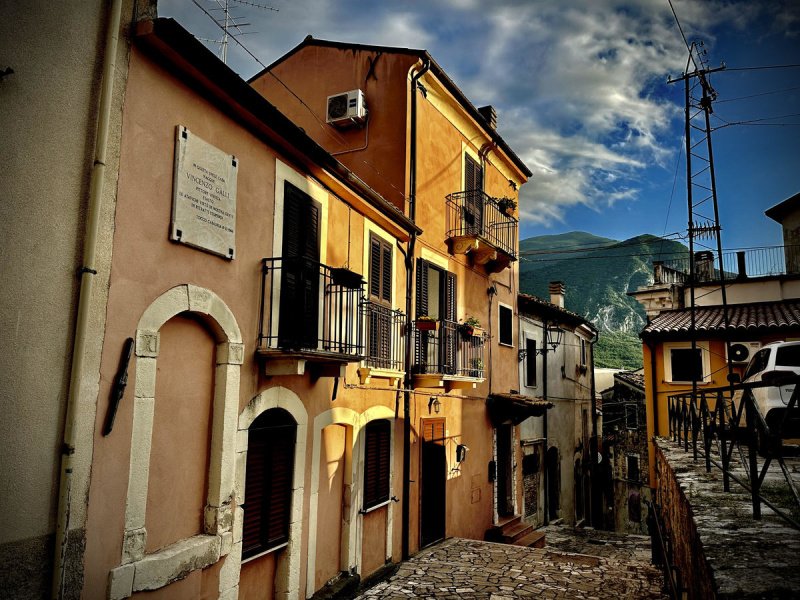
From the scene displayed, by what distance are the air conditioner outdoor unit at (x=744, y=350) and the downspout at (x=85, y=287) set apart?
1970cm

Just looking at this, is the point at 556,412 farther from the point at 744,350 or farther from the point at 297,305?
the point at 297,305

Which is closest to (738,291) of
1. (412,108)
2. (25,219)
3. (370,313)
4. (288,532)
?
(412,108)

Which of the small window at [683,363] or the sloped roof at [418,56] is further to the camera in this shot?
the small window at [683,363]

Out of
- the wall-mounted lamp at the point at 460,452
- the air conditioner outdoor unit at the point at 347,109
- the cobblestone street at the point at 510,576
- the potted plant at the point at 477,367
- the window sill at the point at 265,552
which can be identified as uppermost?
the air conditioner outdoor unit at the point at 347,109

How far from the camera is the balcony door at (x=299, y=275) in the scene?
26.9 ft

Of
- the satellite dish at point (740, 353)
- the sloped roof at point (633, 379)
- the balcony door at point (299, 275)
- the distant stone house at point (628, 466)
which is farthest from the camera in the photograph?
the sloped roof at point (633, 379)

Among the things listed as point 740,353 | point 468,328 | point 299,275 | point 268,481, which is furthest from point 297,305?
point 740,353

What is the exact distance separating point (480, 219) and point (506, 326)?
419 centimetres

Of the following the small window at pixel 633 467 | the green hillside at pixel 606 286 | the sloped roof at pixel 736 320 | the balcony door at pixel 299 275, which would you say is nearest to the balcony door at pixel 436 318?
the balcony door at pixel 299 275

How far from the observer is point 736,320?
2022 cm

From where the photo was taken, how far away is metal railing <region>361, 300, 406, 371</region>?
1063 centimetres

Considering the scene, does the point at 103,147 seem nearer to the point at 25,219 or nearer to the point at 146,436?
the point at 25,219

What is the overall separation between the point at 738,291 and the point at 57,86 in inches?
985

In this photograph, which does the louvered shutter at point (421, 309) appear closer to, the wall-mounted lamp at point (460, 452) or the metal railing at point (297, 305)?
the wall-mounted lamp at point (460, 452)
